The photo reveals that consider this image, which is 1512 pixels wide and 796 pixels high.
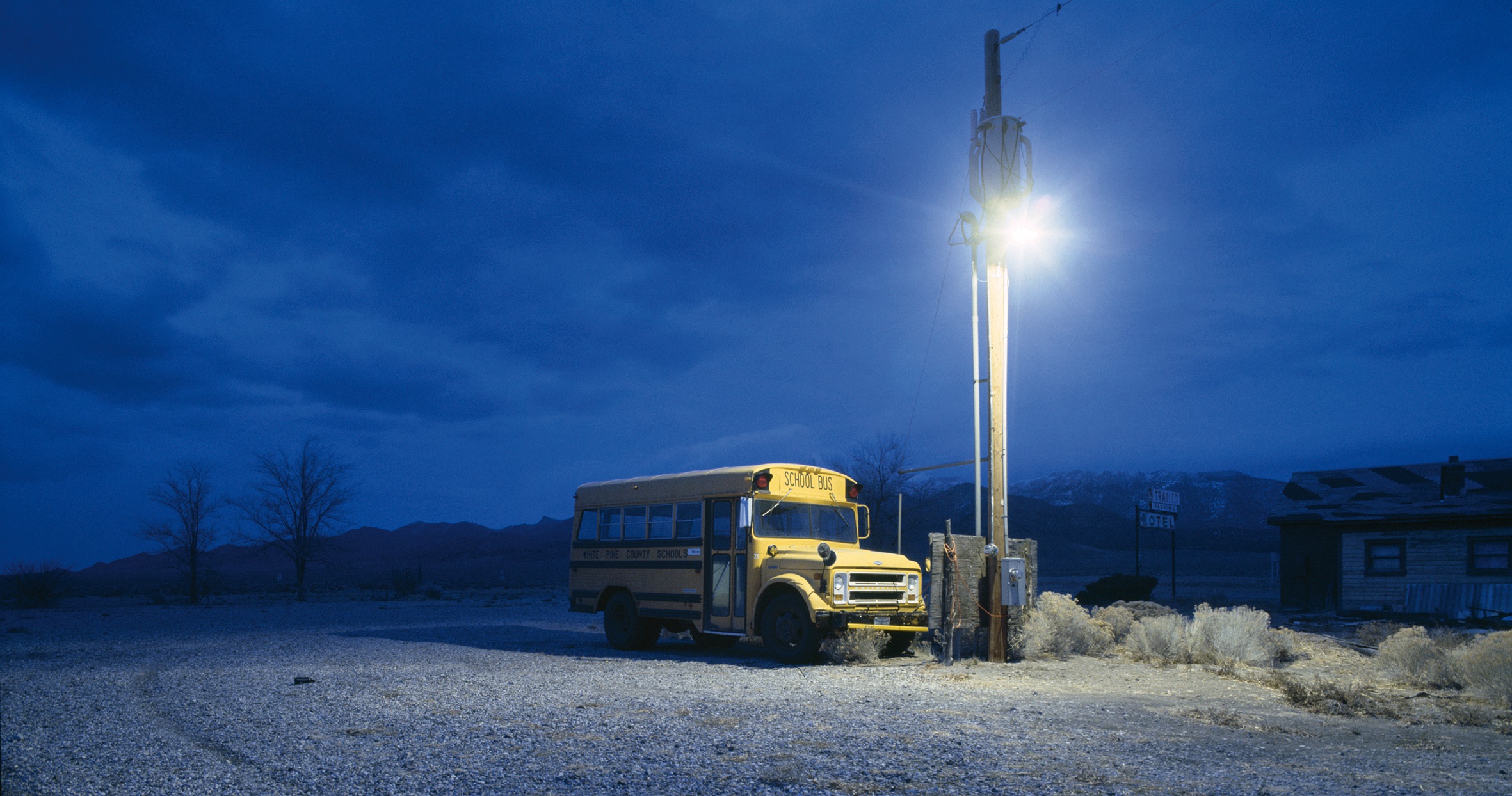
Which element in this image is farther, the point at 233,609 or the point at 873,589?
the point at 233,609

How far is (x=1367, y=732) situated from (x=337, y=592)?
48960 mm

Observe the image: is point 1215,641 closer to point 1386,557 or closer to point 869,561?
point 869,561

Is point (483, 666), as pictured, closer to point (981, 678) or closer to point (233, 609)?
point (981, 678)

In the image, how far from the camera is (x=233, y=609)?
3117 centimetres

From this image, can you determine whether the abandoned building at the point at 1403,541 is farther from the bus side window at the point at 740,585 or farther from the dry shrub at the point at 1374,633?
the bus side window at the point at 740,585

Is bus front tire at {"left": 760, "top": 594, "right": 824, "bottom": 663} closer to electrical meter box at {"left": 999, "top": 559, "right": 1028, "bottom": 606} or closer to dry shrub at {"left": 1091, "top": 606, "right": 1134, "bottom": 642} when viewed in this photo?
electrical meter box at {"left": 999, "top": 559, "right": 1028, "bottom": 606}

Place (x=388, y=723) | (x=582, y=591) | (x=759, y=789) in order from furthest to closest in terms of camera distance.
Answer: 1. (x=582, y=591)
2. (x=388, y=723)
3. (x=759, y=789)

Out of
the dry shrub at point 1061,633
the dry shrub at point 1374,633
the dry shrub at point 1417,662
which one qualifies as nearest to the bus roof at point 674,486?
the dry shrub at point 1061,633

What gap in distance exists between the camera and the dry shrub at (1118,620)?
16422 millimetres

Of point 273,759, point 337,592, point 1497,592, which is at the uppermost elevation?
point 273,759

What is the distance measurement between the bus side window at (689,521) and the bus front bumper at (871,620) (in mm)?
2680

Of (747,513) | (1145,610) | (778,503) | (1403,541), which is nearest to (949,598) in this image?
(778,503)

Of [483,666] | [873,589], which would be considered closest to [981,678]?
[873,589]

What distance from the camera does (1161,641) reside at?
14016 mm
